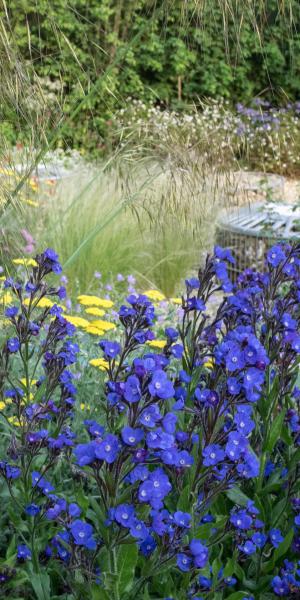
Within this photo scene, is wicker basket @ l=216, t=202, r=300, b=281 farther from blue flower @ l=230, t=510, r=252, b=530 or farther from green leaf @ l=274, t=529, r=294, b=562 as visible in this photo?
blue flower @ l=230, t=510, r=252, b=530

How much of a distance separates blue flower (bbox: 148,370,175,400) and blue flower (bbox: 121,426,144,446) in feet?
0.22

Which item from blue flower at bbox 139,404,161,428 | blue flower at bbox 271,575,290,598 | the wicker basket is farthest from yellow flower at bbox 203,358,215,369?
the wicker basket

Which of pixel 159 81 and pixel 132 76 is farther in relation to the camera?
pixel 159 81

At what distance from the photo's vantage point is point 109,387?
1.45 metres

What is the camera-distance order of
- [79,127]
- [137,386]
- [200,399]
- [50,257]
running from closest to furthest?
1. [137,386]
2. [200,399]
3. [50,257]
4. [79,127]

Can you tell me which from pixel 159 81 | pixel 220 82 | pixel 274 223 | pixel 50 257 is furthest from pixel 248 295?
pixel 220 82

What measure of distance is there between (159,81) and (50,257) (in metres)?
10.2

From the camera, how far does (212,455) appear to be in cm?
145

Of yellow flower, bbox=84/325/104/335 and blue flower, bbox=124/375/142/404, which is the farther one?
yellow flower, bbox=84/325/104/335

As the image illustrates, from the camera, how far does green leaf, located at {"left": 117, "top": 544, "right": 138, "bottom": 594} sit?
1427 mm

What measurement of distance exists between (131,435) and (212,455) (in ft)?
Answer: 0.81

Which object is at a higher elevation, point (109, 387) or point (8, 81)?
point (8, 81)

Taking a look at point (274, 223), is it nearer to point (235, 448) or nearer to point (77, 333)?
point (77, 333)

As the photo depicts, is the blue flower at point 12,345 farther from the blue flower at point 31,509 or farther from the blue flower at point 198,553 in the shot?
the blue flower at point 198,553
